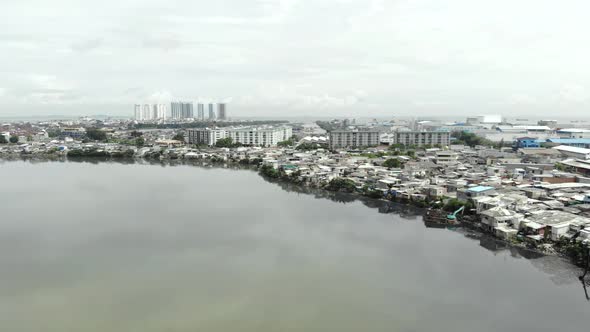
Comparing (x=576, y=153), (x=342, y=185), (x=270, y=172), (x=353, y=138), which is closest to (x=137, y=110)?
(x=353, y=138)

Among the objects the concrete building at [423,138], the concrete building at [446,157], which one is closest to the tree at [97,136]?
the concrete building at [423,138]

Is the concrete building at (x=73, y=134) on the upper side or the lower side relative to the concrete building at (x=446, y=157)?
upper

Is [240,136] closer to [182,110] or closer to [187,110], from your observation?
[187,110]

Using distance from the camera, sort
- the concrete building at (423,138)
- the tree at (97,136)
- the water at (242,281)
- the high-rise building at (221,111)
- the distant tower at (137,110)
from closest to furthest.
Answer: the water at (242,281) → the concrete building at (423,138) → the tree at (97,136) → the high-rise building at (221,111) → the distant tower at (137,110)

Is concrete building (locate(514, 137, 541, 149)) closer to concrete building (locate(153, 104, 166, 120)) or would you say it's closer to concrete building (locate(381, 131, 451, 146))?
A: concrete building (locate(381, 131, 451, 146))

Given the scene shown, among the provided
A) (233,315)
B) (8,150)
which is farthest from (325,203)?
(8,150)

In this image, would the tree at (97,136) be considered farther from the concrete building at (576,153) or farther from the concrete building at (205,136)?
the concrete building at (576,153)

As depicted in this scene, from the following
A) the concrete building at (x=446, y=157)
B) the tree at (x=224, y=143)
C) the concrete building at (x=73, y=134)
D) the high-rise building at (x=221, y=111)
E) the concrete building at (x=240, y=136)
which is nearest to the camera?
the concrete building at (x=446, y=157)

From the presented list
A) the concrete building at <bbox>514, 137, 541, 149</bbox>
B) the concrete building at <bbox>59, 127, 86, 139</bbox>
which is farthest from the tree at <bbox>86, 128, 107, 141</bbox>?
the concrete building at <bbox>514, 137, 541, 149</bbox>
